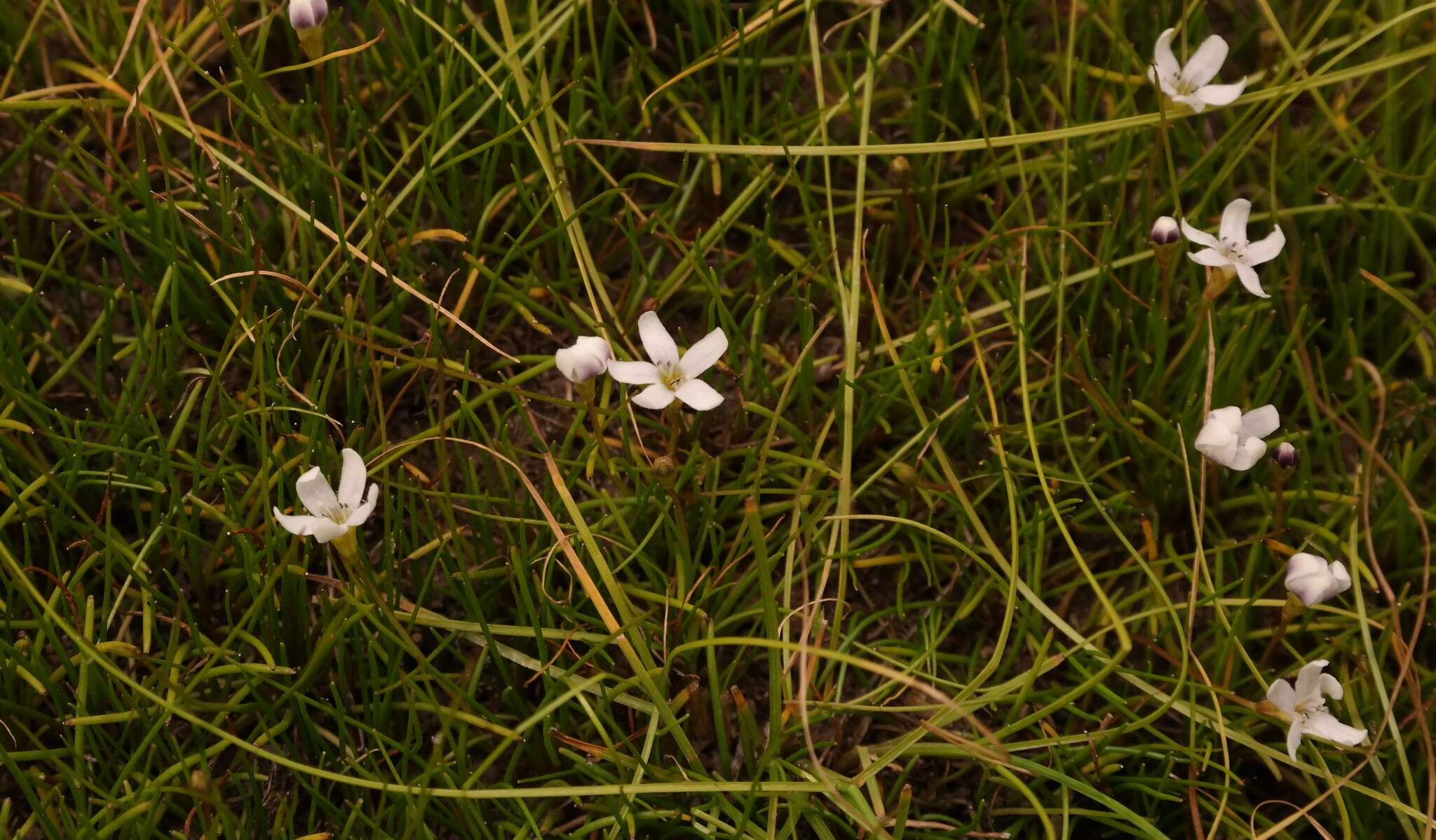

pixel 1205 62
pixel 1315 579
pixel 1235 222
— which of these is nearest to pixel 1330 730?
pixel 1315 579

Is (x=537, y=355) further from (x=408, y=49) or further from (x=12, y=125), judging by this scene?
(x=12, y=125)

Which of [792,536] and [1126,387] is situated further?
[1126,387]

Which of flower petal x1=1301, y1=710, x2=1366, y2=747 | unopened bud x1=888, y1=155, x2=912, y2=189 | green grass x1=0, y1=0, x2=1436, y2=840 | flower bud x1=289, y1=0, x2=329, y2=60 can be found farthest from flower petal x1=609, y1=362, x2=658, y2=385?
flower petal x1=1301, y1=710, x2=1366, y2=747

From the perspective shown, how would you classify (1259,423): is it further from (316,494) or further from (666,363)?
(316,494)

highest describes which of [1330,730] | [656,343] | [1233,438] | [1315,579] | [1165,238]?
[656,343]

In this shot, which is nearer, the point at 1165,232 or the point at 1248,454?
the point at 1248,454

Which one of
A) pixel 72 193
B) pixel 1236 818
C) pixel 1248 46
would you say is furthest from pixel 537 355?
pixel 1248 46

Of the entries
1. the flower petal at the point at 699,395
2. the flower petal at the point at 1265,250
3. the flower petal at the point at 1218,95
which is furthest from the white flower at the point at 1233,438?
the flower petal at the point at 699,395

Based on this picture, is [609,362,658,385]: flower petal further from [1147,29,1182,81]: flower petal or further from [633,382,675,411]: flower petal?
[1147,29,1182,81]: flower petal
